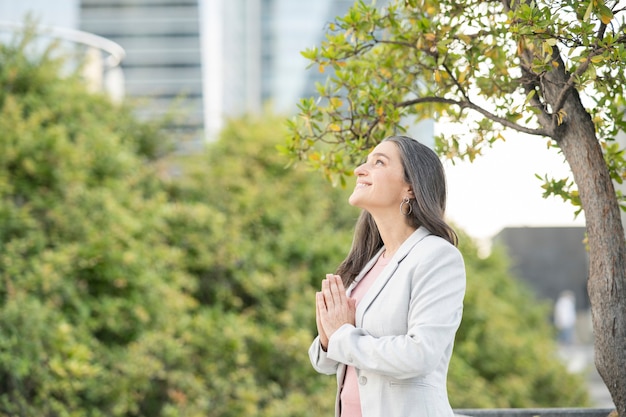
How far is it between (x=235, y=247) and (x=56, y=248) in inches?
62.2

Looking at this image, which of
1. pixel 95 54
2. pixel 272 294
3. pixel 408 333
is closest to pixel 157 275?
pixel 272 294

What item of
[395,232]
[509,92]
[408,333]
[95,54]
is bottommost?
[408,333]

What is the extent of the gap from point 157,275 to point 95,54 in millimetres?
2881

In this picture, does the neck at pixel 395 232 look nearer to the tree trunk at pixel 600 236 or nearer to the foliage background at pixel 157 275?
the tree trunk at pixel 600 236

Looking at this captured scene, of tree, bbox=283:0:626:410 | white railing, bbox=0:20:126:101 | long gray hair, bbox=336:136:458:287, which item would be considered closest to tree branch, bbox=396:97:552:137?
tree, bbox=283:0:626:410

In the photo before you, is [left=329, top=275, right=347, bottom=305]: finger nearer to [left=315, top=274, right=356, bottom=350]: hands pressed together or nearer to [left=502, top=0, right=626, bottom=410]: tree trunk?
[left=315, top=274, right=356, bottom=350]: hands pressed together

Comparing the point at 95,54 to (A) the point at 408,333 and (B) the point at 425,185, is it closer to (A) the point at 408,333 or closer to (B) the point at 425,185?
(B) the point at 425,185

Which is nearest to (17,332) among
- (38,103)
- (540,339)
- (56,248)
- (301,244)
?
(56,248)

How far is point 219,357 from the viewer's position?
19.4ft

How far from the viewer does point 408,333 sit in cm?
204

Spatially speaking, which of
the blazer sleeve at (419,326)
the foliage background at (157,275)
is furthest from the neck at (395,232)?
the foliage background at (157,275)

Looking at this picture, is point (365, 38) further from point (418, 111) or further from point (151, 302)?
point (151, 302)

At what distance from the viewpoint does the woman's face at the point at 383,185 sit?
226 centimetres

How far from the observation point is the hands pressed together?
222 centimetres
